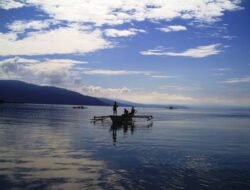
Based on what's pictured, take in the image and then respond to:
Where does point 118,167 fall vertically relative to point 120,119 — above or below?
below

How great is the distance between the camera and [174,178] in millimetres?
21688

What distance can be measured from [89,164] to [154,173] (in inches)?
195

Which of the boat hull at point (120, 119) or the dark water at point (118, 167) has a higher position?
the boat hull at point (120, 119)

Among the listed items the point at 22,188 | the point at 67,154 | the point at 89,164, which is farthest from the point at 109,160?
the point at 22,188

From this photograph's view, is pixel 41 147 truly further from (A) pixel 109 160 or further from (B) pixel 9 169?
(B) pixel 9 169

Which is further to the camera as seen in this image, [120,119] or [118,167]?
[120,119]

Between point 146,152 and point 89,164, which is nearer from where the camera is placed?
point 89,164

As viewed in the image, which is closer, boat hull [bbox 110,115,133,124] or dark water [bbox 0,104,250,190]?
dark water [bbox 0,104,250,190]

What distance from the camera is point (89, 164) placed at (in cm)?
2534

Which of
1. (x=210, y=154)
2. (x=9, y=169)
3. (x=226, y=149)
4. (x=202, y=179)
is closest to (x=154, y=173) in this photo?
(x=202, y=179)

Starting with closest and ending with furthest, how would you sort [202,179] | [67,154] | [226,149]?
[202,179]
[67,154]
[226,149]

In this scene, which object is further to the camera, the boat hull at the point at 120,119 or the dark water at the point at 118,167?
the boat hull at the point at 120,119

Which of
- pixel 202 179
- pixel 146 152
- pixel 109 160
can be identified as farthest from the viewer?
pixel 146 152

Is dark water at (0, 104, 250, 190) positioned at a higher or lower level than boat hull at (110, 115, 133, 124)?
lower
